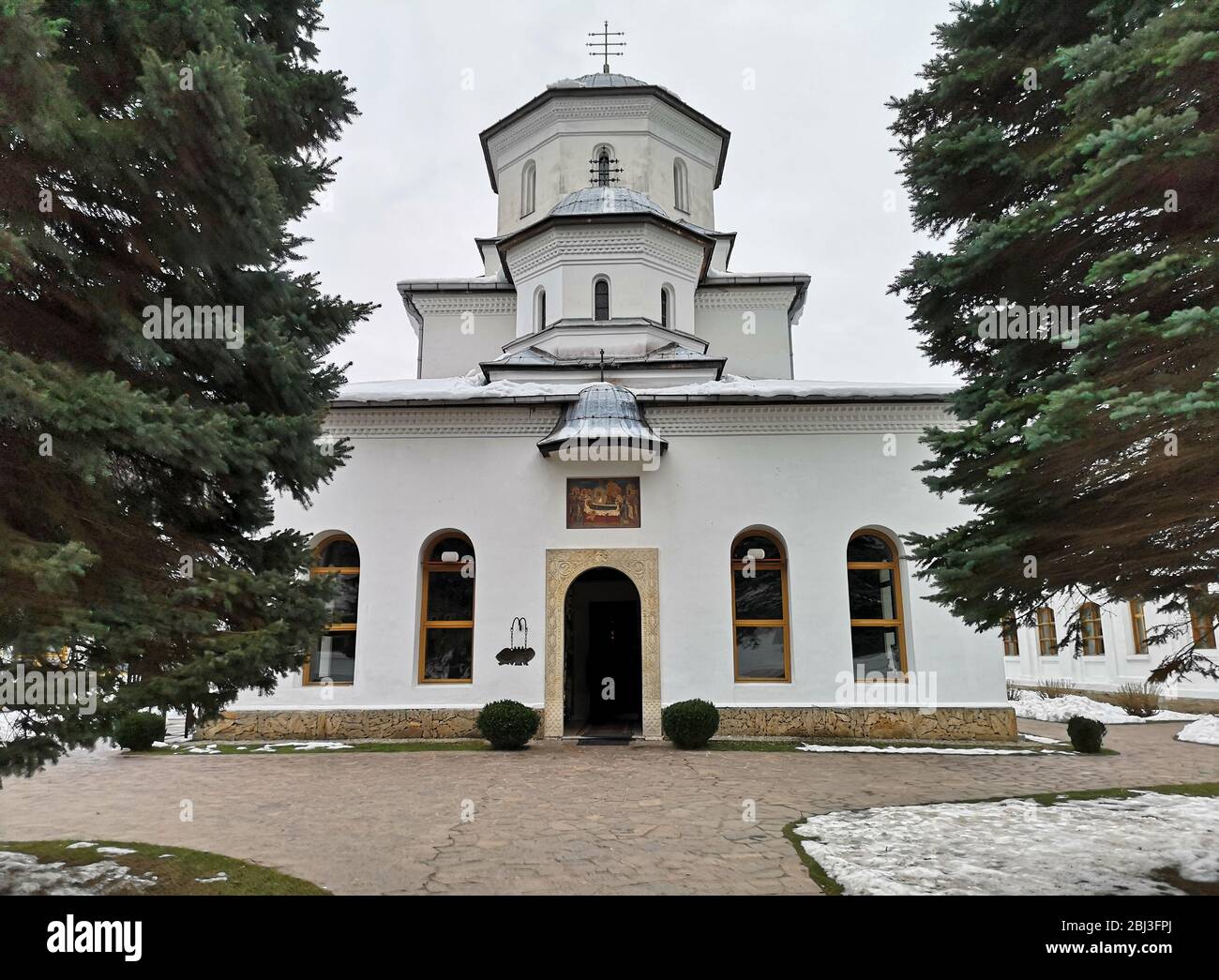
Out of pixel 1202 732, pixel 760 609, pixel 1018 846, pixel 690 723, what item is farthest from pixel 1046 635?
pixel 1018 846

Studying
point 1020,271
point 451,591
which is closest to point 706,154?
point 451,591

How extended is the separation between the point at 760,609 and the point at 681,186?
11.8m

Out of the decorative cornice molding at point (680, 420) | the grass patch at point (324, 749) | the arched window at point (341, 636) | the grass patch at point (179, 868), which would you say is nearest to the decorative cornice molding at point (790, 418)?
the decorative cornice molding at point (680, 420)

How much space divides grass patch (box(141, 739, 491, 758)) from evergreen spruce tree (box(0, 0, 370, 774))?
612 cm

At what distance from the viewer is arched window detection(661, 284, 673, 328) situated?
1661cm

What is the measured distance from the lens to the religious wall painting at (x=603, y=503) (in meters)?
12.6

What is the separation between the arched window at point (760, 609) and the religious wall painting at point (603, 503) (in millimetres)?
1996

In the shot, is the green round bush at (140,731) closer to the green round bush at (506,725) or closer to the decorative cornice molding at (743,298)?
the green round bush at (506,725)

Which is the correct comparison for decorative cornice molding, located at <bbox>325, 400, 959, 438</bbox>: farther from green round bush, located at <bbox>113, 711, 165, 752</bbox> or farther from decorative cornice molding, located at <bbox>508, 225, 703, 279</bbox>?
green round bush, located at <bbox>113, 711, 165, 752</bbox>

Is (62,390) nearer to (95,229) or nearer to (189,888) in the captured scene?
(95,229)

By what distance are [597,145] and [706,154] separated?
3.11 metres

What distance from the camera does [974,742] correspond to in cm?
1167

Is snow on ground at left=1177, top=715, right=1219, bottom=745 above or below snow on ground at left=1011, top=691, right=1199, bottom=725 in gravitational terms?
above

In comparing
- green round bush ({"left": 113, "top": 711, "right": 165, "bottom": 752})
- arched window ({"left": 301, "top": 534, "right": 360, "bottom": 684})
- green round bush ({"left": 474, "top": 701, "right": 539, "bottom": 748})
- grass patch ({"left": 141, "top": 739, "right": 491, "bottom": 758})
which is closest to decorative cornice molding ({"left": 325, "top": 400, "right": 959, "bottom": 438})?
arched window ({"left": 301, "top": 534, "right": 360, "bottom": 684})
